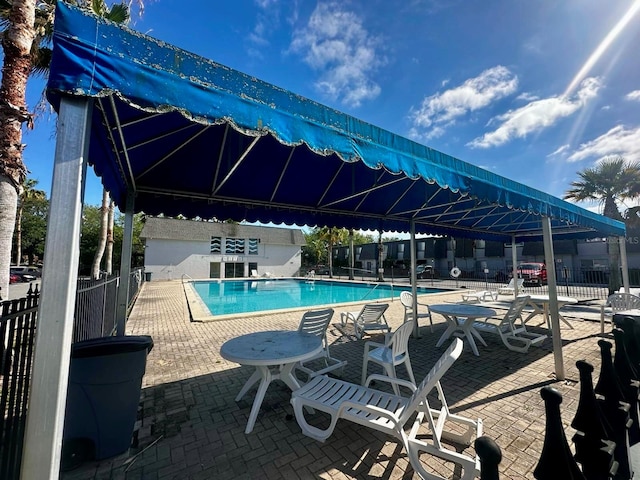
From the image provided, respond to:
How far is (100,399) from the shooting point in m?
2.35

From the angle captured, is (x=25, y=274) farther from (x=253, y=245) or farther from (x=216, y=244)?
(x=253, y=245)

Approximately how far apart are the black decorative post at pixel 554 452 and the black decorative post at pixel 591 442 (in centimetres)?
16

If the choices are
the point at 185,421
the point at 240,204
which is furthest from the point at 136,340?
the point at 240,204

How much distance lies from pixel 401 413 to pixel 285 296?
17.5 metres

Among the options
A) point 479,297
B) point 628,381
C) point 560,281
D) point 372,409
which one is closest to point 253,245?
point 479,297

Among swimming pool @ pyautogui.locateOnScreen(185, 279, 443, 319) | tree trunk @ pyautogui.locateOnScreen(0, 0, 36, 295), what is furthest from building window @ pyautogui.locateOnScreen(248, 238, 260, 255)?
tree trunk @ pyautogui.locateOnScreen(0, 0, 36, 295)

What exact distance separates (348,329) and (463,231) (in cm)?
466

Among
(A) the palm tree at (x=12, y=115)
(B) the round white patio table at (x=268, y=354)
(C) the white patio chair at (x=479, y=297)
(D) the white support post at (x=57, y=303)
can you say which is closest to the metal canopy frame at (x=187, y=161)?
(D) the white support post at (x=57, y=303)

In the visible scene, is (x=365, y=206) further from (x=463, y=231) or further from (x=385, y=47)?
(x=385, y=47)

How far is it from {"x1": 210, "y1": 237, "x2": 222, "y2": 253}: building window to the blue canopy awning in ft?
90.5

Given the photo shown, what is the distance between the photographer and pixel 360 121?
2.37 m

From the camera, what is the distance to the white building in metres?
28.0

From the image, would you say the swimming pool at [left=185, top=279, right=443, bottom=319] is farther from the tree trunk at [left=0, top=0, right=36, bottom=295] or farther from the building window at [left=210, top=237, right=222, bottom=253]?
the tree trunk at [left=0, top=0, right=36, bottom=295]

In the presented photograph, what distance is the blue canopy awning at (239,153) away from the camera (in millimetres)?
1460
